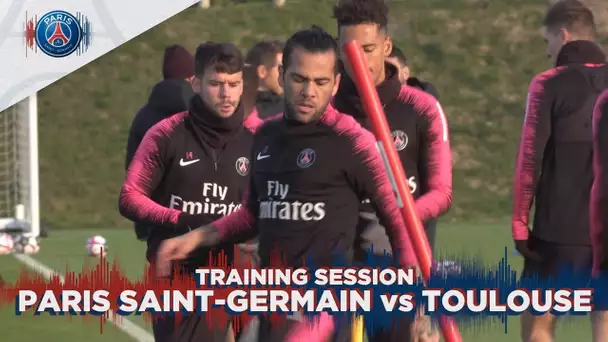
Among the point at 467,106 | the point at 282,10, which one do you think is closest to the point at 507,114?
the point at 467,106

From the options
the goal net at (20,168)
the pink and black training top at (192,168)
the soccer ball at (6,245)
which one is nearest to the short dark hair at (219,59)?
the pink and black training top at (192,168)

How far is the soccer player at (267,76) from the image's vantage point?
9.23 meters

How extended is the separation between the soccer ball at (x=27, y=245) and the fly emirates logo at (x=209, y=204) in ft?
34.3

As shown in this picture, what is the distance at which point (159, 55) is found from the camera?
96.2 feet

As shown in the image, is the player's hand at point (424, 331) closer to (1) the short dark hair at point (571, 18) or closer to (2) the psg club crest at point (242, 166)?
(2) the psg club crest at point (242, 166)

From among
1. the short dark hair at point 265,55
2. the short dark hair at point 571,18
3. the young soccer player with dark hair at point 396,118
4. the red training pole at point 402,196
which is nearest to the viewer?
the red training pole at point 402,196

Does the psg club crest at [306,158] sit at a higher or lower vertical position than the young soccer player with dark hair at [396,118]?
lower

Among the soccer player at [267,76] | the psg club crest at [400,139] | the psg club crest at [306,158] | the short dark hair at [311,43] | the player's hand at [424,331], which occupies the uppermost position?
the soccer player at [267,76]

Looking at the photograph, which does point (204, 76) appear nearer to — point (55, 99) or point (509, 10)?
point (55, 99)

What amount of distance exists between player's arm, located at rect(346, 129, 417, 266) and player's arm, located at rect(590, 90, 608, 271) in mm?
1129

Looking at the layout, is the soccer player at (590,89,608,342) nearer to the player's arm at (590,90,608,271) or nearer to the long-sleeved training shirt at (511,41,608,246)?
the player's arm at (590,90,608,271)

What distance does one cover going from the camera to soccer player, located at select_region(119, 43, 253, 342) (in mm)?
7008

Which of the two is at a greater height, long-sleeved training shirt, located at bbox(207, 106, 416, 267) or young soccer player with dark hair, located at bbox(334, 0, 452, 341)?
young soccer player with dark hair, located at bbox(334, 0, 452, 341)

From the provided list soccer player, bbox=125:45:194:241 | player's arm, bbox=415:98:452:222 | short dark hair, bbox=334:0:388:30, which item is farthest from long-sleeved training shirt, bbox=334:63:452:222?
soccer player, bbox=125:45:194:241
